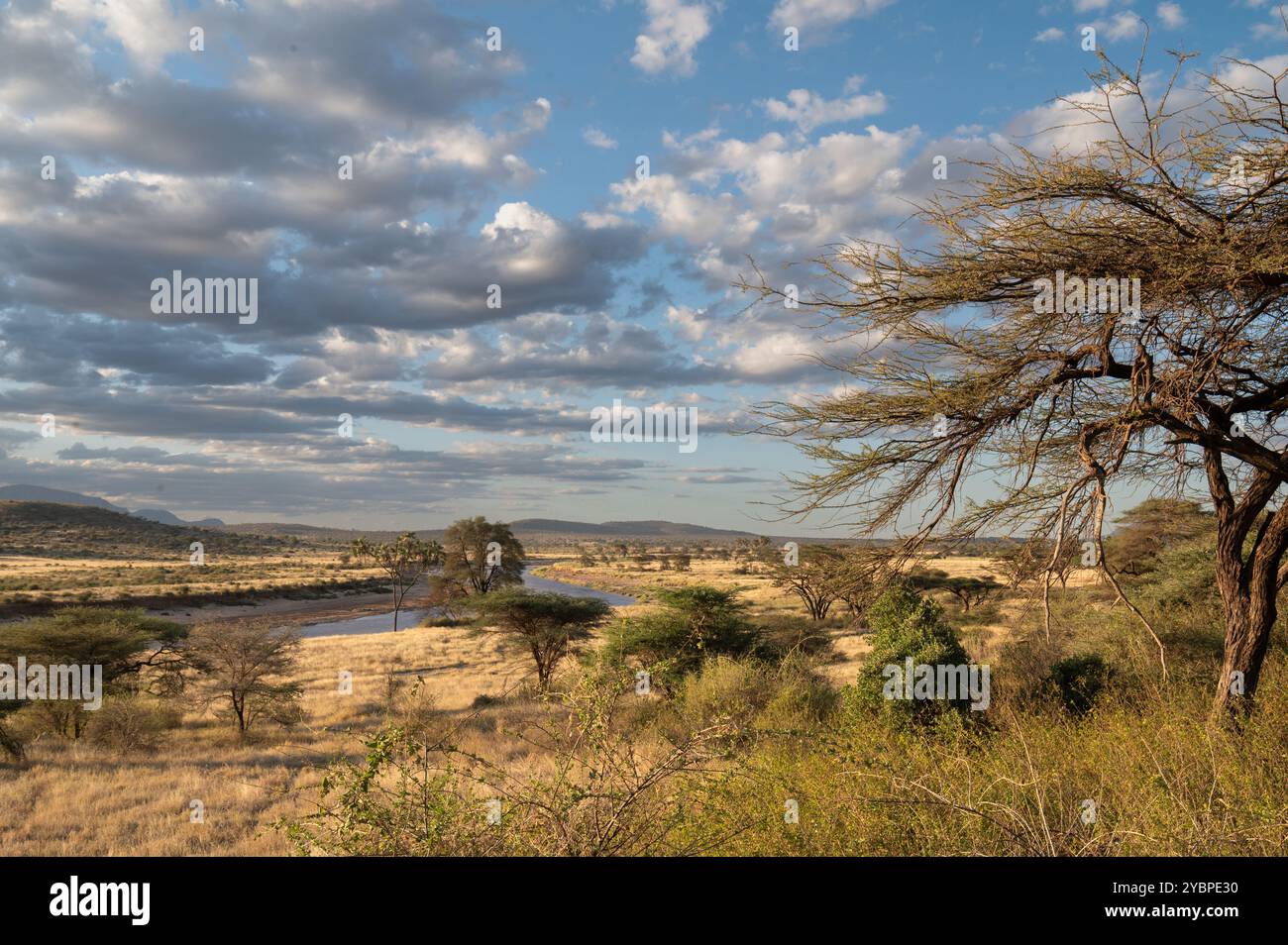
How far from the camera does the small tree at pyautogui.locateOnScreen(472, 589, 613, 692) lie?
24.5m

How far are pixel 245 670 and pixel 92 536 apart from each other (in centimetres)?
11389

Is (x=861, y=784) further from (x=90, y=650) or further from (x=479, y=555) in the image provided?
(x=479, y=555)

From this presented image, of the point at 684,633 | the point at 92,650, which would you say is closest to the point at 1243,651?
the point at 684,633

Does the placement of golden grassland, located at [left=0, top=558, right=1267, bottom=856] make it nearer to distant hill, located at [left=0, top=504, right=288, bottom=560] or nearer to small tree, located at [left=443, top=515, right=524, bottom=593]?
small tree, located at [left=443, top=515, right=524, bottom=593]

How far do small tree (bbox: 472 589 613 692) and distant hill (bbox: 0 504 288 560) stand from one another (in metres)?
89.1

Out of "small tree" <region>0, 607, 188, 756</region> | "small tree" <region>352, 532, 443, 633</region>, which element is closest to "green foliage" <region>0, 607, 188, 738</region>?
"small tree" <region>0, 607, 188, 756</region>

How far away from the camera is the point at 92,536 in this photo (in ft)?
349

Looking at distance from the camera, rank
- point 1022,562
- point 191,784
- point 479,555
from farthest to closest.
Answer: point 479,555 → point 191,784 → point 1022,562

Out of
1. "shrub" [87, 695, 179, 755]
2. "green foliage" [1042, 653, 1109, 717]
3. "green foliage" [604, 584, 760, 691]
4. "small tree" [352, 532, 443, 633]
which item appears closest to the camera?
"green foliage" [1042, 653, 1109, 717]

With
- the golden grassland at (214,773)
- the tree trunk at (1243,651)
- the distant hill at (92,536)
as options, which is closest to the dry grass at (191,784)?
the golden grassland at (214,773)

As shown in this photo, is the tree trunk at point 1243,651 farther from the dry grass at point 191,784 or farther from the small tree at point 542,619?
the small tree at point 542,619

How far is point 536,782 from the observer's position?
4.62 metres

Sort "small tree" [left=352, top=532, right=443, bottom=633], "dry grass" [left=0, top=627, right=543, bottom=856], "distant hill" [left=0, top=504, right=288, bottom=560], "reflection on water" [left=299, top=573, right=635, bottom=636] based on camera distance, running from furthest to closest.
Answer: "distant hill" [left=0, top=504, right=288, bottom=560], "small tree" [left=352, top=532, right=443, bottom=633], "reflection on water" [left=299, top=573, right=635, bottom=636], "dry grass" [left=0, top=627, right=543, bottom=856]
